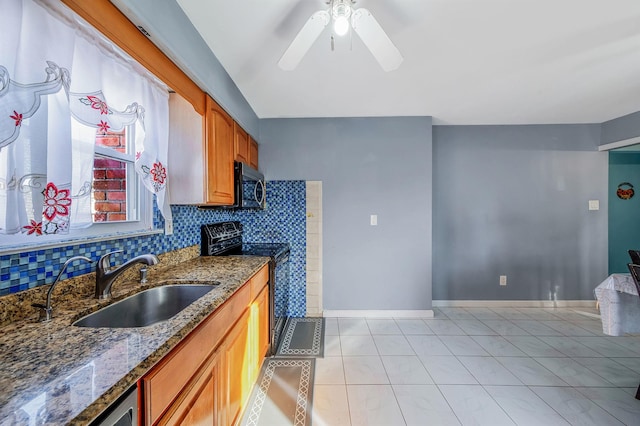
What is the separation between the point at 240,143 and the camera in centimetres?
234

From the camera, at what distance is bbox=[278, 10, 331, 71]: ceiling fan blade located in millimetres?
1191

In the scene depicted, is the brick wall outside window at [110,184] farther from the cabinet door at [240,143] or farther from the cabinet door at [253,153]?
the cabinet door at [253,153]

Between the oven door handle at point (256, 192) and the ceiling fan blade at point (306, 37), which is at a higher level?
the ceiling fan blade at point (306, 37)

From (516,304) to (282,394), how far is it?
310cm

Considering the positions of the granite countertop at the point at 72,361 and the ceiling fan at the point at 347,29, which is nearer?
the granite countertop at the point at 72,361

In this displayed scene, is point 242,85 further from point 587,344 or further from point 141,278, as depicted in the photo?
point 587,344

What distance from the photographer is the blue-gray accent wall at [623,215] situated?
3.44 metres

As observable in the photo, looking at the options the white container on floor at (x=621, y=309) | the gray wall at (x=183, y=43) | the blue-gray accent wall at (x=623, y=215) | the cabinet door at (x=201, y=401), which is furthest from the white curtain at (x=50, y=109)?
the blue-gray accent wall at (x=623, y=215)

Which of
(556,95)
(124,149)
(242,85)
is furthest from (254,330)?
(556,95)

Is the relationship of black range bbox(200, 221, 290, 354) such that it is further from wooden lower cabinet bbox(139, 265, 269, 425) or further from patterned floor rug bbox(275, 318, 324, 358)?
wooden lower cabinet bbox(139, 265, 269, 425)

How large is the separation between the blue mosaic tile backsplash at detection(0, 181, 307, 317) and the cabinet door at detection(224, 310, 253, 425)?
2.36ft

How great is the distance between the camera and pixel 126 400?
23.6 inches

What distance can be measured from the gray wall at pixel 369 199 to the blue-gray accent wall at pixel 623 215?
9.20ft

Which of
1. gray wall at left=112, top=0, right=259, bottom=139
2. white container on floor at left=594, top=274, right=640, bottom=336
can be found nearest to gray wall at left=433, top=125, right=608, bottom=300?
white container on floor at left=594, top=274, right=640, bottom=336
